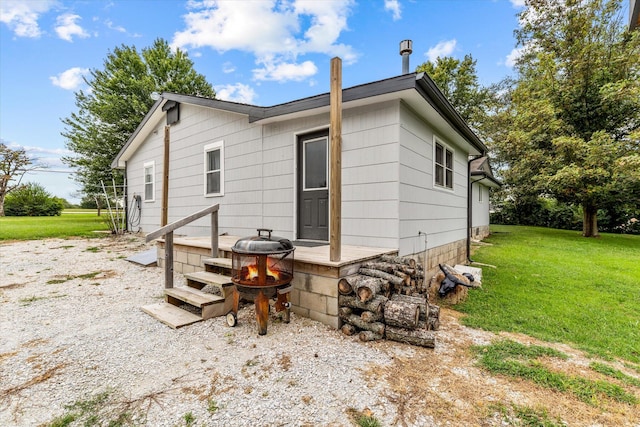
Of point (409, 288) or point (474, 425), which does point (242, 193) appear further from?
point (474, 425)

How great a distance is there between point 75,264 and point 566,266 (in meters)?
11.2

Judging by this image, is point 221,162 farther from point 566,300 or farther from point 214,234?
point 566,300

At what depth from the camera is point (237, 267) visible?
3.09 metres

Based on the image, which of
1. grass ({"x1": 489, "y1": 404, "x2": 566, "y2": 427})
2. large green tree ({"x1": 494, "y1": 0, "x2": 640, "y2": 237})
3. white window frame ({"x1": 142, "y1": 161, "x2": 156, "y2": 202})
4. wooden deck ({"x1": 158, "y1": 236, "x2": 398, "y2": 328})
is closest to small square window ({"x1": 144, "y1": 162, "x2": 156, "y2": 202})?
white window frame ({"x1": 142, "y1": 161, "x2": 156, "y2": 202})

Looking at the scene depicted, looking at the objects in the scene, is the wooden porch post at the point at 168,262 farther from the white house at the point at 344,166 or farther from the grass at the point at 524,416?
the grass at the point at 524,416

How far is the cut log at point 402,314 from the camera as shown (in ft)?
9.14

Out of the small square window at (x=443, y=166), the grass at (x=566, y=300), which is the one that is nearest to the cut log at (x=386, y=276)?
the grass at (x=566, y=300)

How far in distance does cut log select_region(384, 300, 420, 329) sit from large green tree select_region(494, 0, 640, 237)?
11.7 metres

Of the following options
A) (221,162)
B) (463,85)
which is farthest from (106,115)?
(463,85)

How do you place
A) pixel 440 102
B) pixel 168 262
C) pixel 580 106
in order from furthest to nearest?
pixel 580 106 → pixel 440 102 → pixel 168 262

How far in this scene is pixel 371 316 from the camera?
292 centimetres

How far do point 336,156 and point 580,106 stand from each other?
569 inches

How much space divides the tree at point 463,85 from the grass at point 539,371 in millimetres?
17690

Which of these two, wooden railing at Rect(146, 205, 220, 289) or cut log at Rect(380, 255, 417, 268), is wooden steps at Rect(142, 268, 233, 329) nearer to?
wooden railing at Rect(146, 205, 220, 289)
